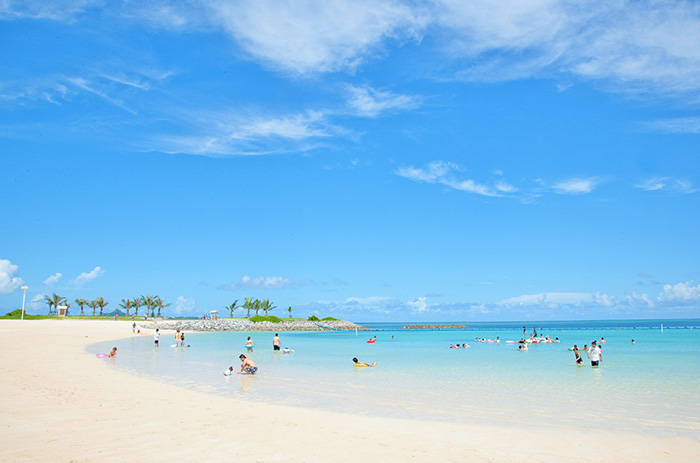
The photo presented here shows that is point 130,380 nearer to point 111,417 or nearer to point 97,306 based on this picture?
point 111,417

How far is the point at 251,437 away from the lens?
988cm

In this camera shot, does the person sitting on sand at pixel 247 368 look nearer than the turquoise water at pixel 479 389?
No

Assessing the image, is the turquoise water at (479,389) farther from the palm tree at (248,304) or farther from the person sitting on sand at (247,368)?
the palm tree at (248,304)

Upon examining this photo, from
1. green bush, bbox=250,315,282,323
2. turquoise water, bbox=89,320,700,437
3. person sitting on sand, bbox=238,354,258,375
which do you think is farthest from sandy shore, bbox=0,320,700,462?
green bush, bbox=250,315,282,323

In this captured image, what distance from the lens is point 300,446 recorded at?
30.5 feet

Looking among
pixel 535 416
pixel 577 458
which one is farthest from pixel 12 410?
pixel 535 416

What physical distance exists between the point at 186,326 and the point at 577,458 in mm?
89789

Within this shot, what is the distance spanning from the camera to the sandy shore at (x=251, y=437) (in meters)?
8.58

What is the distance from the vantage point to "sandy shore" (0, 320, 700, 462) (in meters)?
8.58

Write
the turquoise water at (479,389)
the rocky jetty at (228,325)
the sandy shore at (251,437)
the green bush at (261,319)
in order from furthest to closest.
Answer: the green bush at (261,319) < the rocky jetty at (228,325) < the turquoise water at (479,389) < the sandy shore at (251,437)

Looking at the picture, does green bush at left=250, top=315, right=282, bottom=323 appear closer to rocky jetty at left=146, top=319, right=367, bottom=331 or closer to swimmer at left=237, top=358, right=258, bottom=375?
rocky jetty at left=146, top=319, right=367, bottom=331

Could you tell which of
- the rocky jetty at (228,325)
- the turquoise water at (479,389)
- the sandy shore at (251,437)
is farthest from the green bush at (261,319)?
the sandy shore at (251,437)

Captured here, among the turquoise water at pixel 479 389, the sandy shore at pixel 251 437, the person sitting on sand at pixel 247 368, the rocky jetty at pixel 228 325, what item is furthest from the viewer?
the rocky jetty at pixel 228 325

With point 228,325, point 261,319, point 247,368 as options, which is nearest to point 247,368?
point 247,368
